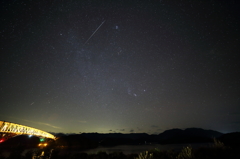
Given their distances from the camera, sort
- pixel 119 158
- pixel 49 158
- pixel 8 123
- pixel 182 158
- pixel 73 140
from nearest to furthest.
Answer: pixel 182 158 < pixel 119 158 < pixel 49 158 < pixel 8 123 < pixel 73 140

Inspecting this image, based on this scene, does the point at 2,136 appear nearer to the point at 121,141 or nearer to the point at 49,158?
the point at 49,158

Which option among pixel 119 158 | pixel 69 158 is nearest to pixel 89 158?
pixel 69 158

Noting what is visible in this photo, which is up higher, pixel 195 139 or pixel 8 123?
pixel 8 123

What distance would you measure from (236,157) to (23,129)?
32.0 meters

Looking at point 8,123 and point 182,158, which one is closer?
point 182,158

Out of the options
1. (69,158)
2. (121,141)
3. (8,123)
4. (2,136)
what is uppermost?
(8,123)

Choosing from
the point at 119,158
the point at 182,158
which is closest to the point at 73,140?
the point at 119,158

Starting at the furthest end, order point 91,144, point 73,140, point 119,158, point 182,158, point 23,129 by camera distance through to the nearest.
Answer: point 91,144 < point 73,140 < point 23,129 < point 119,158 < point 182,158

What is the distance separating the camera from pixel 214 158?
9219 millimetres

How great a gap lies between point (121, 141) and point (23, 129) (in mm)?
162740

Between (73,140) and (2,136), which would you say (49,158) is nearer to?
(2,136)

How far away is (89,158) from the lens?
1658 cm

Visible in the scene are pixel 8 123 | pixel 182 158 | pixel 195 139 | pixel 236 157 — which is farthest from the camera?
pixel 195 139

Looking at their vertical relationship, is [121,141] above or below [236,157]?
below
